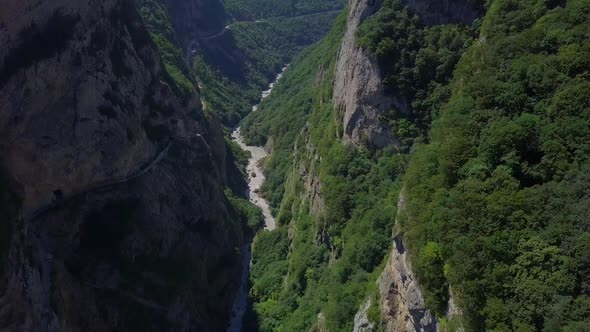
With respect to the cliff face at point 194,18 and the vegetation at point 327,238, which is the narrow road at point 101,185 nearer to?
the vegetation at point 327,238

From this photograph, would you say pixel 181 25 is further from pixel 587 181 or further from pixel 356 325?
pixel 587 181

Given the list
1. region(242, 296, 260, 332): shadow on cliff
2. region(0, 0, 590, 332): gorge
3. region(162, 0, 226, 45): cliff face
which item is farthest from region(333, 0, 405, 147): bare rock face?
region(162, 0, 226, 45): cliff face

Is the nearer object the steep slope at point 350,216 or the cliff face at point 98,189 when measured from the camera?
the steep slope at point 350,216

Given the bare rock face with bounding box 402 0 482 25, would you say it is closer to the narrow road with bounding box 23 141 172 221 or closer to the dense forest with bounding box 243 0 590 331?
the dense forest with bounding box 243 0 590 331

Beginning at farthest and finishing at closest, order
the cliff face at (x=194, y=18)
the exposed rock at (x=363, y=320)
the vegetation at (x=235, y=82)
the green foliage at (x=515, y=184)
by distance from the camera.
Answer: the cliff face at (x=194, y=18), the vegetation at (x=235, y=82), the exposed rock at (x=363, y=320), the green foliage at (x=515, y=184)

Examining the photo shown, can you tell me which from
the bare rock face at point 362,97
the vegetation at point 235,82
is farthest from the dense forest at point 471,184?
the vegetation at point 235,82

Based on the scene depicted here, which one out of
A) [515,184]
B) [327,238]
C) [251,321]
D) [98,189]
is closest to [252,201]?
[251,321]

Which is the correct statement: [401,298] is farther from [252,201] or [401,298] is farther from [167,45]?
[167,45]
